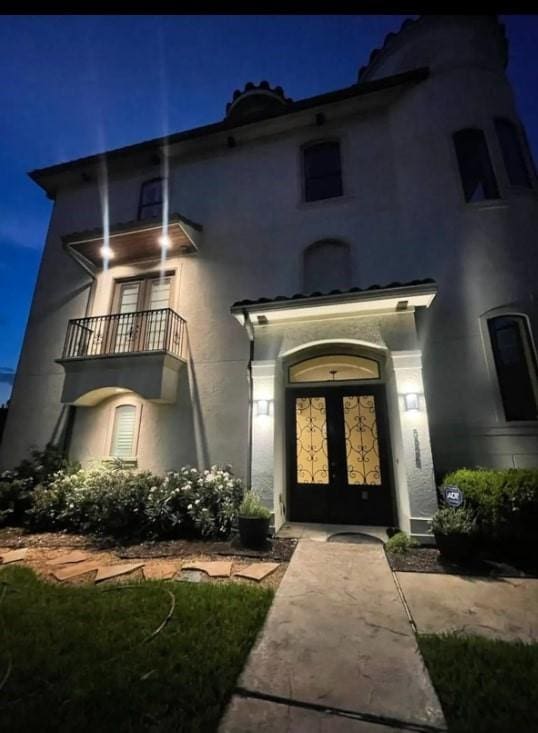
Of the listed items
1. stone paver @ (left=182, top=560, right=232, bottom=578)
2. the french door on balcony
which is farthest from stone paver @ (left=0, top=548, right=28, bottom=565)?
the french door on balcony

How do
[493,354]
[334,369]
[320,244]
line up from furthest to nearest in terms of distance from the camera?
[320,244]
[334,369]
[493,354]

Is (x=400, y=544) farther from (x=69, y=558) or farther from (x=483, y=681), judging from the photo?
(x=69, y=558)

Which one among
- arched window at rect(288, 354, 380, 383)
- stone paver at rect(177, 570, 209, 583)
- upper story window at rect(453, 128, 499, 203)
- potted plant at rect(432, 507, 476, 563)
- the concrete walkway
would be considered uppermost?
upper story window at rect(453, 128, 499, 203)

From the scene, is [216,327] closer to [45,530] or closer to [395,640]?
[45,530]

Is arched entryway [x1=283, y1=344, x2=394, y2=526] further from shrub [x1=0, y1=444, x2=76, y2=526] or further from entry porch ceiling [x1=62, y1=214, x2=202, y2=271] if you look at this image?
shrub [x1=0, y1=444, x2=76, y2=526]

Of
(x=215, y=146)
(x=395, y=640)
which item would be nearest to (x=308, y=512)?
(x=395, y=640)

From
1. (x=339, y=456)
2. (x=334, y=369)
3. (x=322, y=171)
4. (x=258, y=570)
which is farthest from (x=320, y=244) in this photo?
(x=258, y=570)

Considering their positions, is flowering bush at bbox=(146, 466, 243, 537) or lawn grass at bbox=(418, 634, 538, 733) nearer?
lawn grass at bbox=(418, 634, 538, 733)

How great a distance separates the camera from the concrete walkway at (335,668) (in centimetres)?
194

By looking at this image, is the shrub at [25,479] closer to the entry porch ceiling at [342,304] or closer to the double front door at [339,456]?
the double front door at [339,456]

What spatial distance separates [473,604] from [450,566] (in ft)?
3.41

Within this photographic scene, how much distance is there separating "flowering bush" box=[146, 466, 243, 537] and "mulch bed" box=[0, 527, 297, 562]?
28 centimetres

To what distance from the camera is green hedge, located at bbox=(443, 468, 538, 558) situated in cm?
441

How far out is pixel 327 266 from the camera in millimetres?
8164
